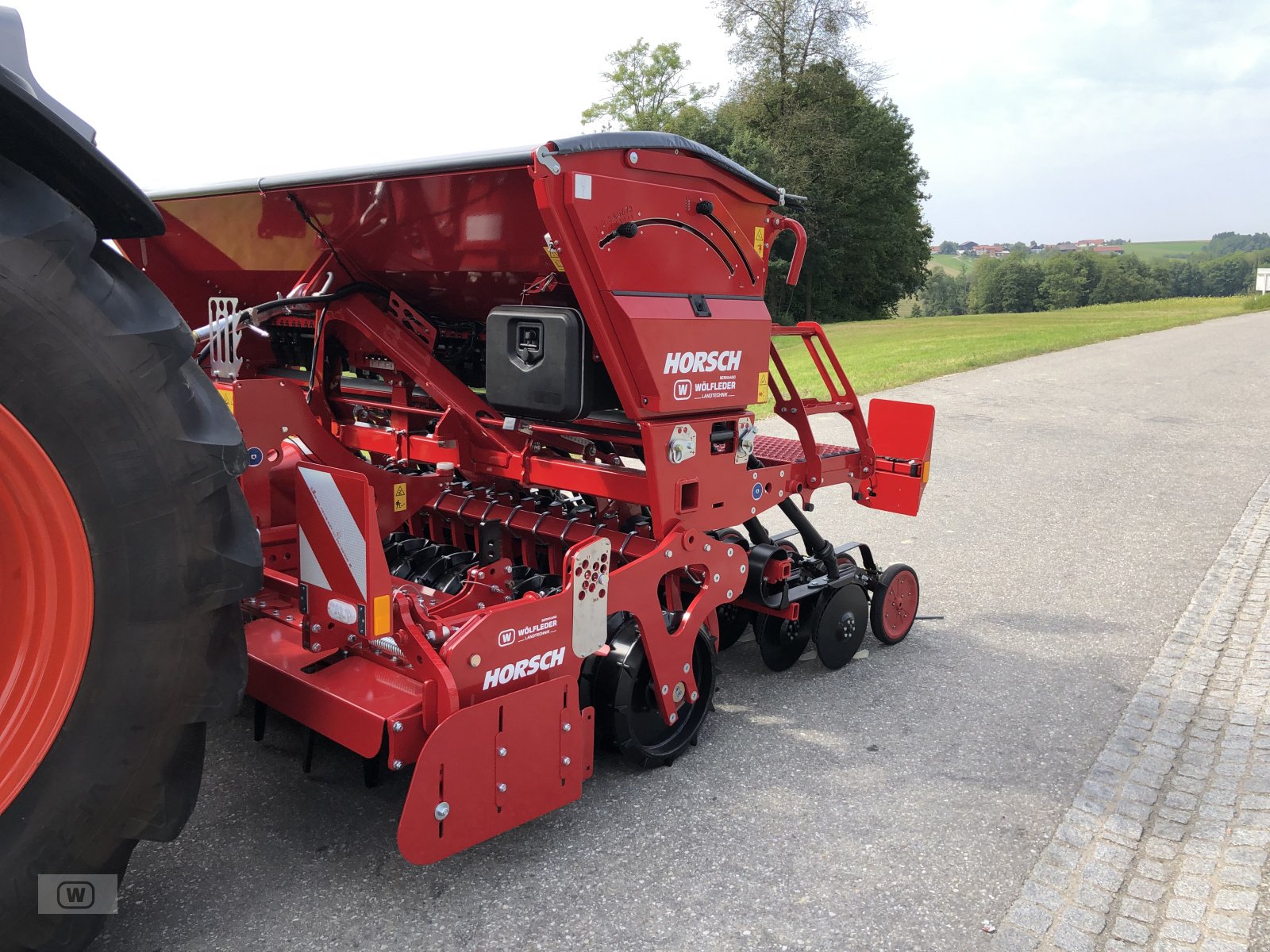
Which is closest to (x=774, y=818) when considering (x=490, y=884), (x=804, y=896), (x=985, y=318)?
(x=804, y=896)

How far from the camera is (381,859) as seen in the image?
2727mm

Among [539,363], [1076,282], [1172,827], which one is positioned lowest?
[1172,827]

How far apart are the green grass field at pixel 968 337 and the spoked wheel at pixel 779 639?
6.42 metres

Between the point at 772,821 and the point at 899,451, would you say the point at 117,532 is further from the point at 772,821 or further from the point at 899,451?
the point at 899,451

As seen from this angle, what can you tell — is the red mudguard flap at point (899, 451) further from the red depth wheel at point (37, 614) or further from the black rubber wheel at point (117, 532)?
the red depth wheel at point (37, 614)

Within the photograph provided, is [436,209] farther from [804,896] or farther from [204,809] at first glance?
[804,896]

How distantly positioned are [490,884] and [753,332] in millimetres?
2065

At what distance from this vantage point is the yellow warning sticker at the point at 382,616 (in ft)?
8.41

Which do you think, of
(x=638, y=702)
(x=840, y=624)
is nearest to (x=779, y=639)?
(x=840, y=624)

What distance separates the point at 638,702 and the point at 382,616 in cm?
112

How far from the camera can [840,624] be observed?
4.20m

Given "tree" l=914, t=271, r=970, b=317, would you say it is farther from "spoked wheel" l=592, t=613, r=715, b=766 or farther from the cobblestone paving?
"spoked wheel" l=592, t=613, r=715, b=766

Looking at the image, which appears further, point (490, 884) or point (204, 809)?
point (204, 809)

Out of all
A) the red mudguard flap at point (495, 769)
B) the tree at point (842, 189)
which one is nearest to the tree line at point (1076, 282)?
the tree at point (842, 189)
